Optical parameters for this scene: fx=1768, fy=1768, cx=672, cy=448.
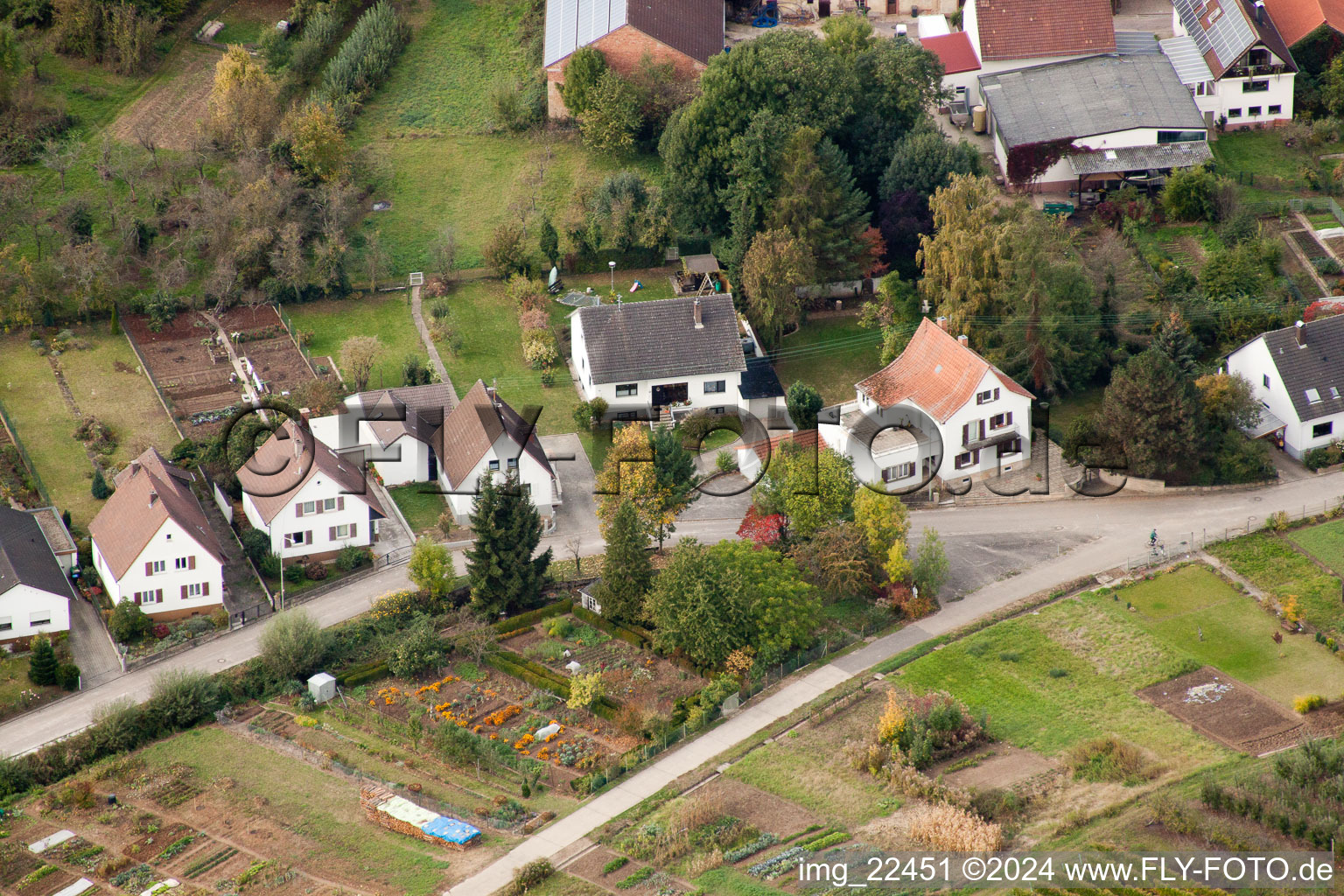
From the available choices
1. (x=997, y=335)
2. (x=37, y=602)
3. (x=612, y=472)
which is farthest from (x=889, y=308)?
(x=37, y=602)

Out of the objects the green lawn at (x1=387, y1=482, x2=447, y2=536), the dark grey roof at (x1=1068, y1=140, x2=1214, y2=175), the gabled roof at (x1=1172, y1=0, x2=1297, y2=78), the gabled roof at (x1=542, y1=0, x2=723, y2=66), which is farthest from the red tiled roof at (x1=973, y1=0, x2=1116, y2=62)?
the green lawn at (x1=387, y1=482, x2=447, y2=536)

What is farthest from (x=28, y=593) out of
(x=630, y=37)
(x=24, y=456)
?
(x=630, y=37)

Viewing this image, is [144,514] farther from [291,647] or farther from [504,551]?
[504,551]

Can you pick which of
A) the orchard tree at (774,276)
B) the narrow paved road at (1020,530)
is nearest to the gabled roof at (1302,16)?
the narrow paved road at (1020,530)

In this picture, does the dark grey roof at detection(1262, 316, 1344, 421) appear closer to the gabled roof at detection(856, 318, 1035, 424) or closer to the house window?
the gabled roof at detection(856, 318, 1035, 424)

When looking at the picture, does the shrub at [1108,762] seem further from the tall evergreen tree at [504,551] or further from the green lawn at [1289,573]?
the tall evergreen tree at [504,551]

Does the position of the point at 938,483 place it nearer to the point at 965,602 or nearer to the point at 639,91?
the point at 965,602
